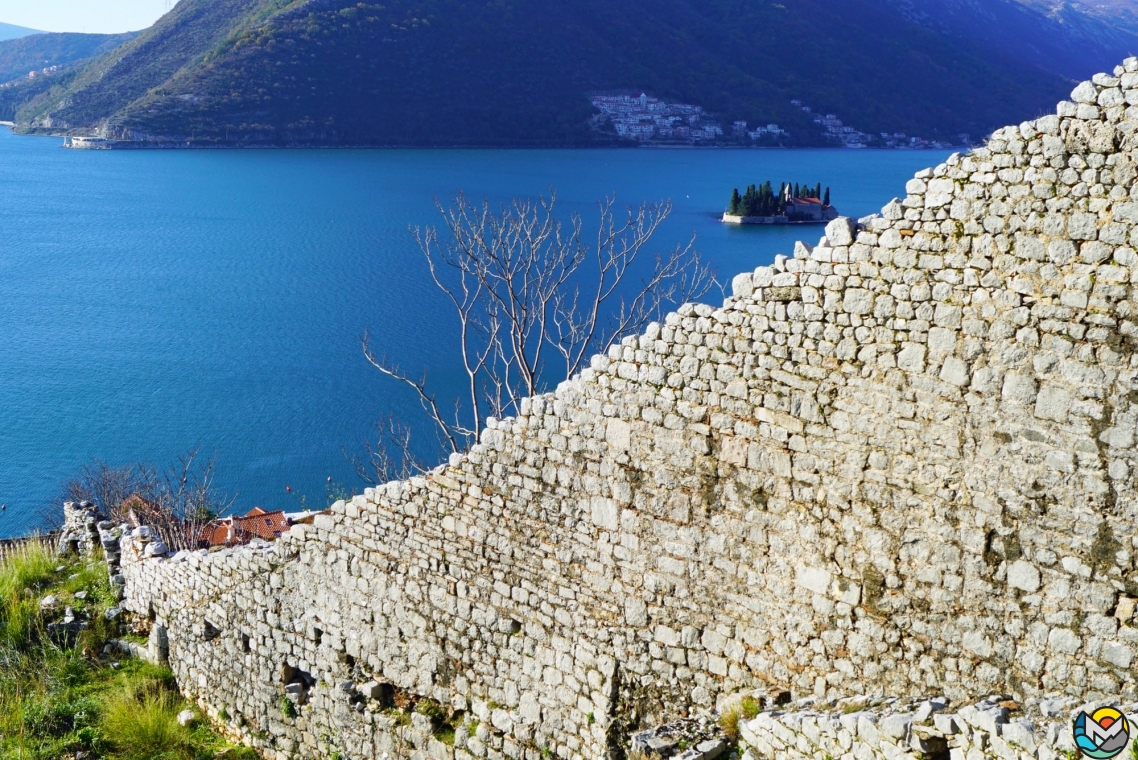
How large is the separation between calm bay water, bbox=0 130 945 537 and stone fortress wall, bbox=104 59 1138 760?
24.0m

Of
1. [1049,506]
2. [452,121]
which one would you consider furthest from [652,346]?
[452,121]

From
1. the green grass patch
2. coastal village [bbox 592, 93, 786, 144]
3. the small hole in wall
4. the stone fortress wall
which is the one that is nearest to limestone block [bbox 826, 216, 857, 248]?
the stone fortress wall

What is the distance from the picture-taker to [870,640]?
5039mm

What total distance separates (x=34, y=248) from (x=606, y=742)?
6830 centimetres

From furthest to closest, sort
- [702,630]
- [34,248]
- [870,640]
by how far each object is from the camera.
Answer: [34,248], [702,630], [870,640]

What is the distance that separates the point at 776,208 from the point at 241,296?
111 ft

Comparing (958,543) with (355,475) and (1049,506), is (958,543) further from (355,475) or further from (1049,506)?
(355,475)

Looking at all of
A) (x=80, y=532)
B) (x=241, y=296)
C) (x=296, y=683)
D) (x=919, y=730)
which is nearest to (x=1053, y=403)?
(x=919, y=730)

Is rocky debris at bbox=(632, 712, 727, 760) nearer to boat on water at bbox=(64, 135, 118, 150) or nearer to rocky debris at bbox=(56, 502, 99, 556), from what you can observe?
rocky debris at bbox=(56, 502, 99, 556)

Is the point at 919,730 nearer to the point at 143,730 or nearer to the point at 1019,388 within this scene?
the point at 1019,388

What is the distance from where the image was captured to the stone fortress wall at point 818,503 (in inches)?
→ 170

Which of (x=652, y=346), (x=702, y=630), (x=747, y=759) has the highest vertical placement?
(x=652, y=346)

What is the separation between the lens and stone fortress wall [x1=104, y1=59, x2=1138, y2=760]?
4.32m

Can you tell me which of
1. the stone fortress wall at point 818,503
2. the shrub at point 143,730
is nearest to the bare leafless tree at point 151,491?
the shrub at point 143,730
